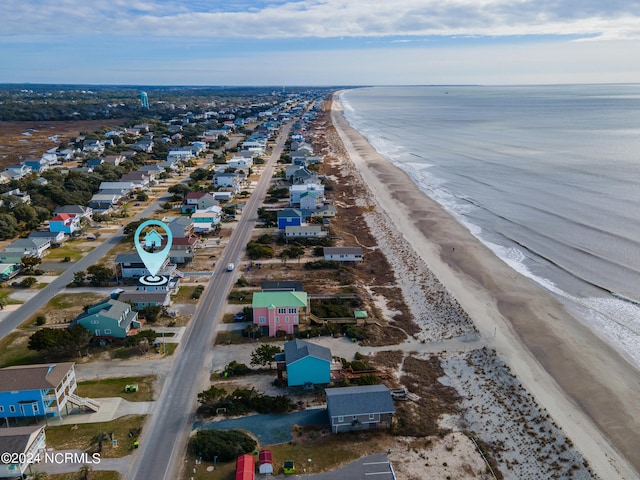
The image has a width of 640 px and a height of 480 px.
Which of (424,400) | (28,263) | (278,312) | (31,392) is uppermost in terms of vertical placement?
(28,263)

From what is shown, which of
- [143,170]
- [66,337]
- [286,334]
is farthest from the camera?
[143,170]

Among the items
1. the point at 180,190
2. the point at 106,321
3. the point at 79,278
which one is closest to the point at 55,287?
the point at 79,278

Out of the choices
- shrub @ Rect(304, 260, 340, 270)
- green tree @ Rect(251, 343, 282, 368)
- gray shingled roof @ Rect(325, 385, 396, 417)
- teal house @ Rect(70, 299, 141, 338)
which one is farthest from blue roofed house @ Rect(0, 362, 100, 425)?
shrub @ Rect(304, 260, 340, 270)

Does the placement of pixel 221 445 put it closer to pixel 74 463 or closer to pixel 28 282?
pixel 74 463

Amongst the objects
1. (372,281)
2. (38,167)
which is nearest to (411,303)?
(372,281)

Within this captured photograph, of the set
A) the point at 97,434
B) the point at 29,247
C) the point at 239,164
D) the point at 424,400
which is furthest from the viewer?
the point at 239,164

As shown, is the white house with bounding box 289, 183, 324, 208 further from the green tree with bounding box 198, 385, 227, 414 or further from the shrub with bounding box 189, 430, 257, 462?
the shrub with bounding box 189, 430, 257, 462

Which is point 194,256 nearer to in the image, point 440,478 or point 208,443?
point 208,443
